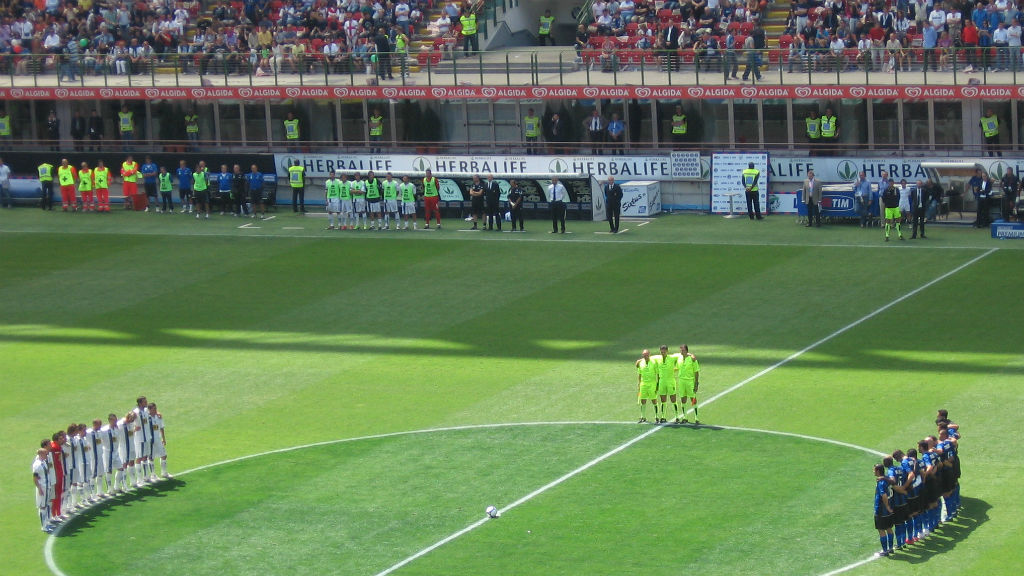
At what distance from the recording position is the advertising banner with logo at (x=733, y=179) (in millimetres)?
51844

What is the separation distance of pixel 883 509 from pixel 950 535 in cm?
161

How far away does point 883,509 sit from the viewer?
23625mm

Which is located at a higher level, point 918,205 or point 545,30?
point 545,30

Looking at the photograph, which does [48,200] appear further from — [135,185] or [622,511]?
[622,511]

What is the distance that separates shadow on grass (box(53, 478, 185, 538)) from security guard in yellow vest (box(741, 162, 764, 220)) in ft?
85.9

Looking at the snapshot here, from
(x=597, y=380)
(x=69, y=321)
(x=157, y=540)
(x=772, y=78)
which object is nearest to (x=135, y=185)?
(x=69, y=321)

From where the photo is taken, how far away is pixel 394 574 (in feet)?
78.4

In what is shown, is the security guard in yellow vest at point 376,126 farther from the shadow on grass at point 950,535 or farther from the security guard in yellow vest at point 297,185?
the shadow on grass at point 950,535

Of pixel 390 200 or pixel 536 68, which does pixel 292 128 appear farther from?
pixel 536 68

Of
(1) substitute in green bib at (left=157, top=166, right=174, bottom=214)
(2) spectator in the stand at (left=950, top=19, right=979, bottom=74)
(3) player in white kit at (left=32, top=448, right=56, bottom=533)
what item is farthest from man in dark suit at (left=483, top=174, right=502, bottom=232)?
(3) player in white kit at (left=32, top=448, right=56, bottom=533)

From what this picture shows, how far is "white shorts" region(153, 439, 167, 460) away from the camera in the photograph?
28672 millimetres

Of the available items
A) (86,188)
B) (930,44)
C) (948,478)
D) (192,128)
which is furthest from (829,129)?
(948,478)

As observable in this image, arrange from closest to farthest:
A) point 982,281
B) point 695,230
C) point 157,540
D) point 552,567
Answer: point 552,567
point 157,540
point 982,281
point 695,230

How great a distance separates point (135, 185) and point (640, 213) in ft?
58.3
